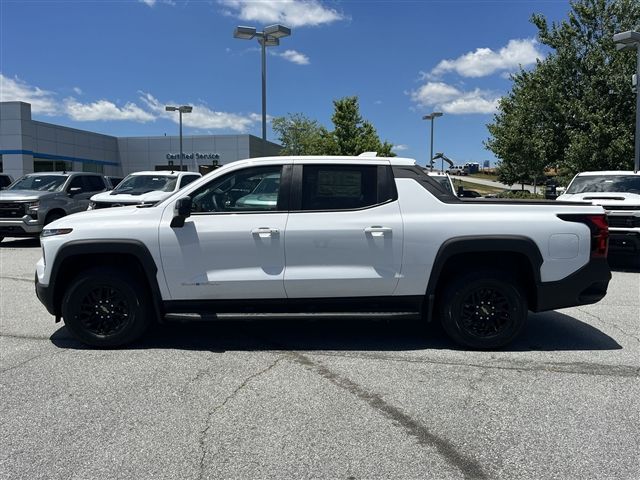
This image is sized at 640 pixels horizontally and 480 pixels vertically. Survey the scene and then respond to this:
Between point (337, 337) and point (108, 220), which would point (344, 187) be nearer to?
point (337, 337)

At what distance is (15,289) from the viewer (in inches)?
323

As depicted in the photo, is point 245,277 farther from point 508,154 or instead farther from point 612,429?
point 508,154

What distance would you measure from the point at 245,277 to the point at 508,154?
23412 millimetres

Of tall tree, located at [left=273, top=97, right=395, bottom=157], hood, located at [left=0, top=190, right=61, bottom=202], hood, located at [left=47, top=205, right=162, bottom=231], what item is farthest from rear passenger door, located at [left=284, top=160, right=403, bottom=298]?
tall tree, located at [left=273, top=97, right=395, bottom=157]

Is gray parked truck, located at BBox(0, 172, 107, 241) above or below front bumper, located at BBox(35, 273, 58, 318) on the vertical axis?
above

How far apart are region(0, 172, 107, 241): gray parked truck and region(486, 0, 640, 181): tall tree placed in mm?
16796

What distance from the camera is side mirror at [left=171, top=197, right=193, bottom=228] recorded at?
4770 mm

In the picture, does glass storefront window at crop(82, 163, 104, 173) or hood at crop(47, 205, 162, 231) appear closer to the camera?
hood at crop(47, 205, 162, 231)

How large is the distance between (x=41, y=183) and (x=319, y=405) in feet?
44.8

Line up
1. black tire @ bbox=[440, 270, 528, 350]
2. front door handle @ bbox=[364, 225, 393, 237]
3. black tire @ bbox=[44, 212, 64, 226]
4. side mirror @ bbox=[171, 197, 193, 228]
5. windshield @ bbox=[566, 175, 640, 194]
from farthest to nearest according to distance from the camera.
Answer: black tire @ bbox=[44, 212, 64, 226], windshield @ bbox=[566, 175, 640, 194], black tire @ bbox=[440, 270, 528, 350], front door handle @ bbox=[364, 225, 393, 237], side mirror @ bbox=[171, 197, 193, 228]

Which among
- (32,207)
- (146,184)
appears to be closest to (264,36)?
(146,184)

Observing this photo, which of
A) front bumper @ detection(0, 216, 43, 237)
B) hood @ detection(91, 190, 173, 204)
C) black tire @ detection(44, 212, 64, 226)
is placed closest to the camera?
hood @ detection(91, 190, 173, 204)

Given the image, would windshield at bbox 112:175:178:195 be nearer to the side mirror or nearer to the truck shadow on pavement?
the truck shadow on pavement

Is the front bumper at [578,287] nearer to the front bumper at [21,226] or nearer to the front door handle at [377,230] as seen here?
the front door handle at [377,230]
